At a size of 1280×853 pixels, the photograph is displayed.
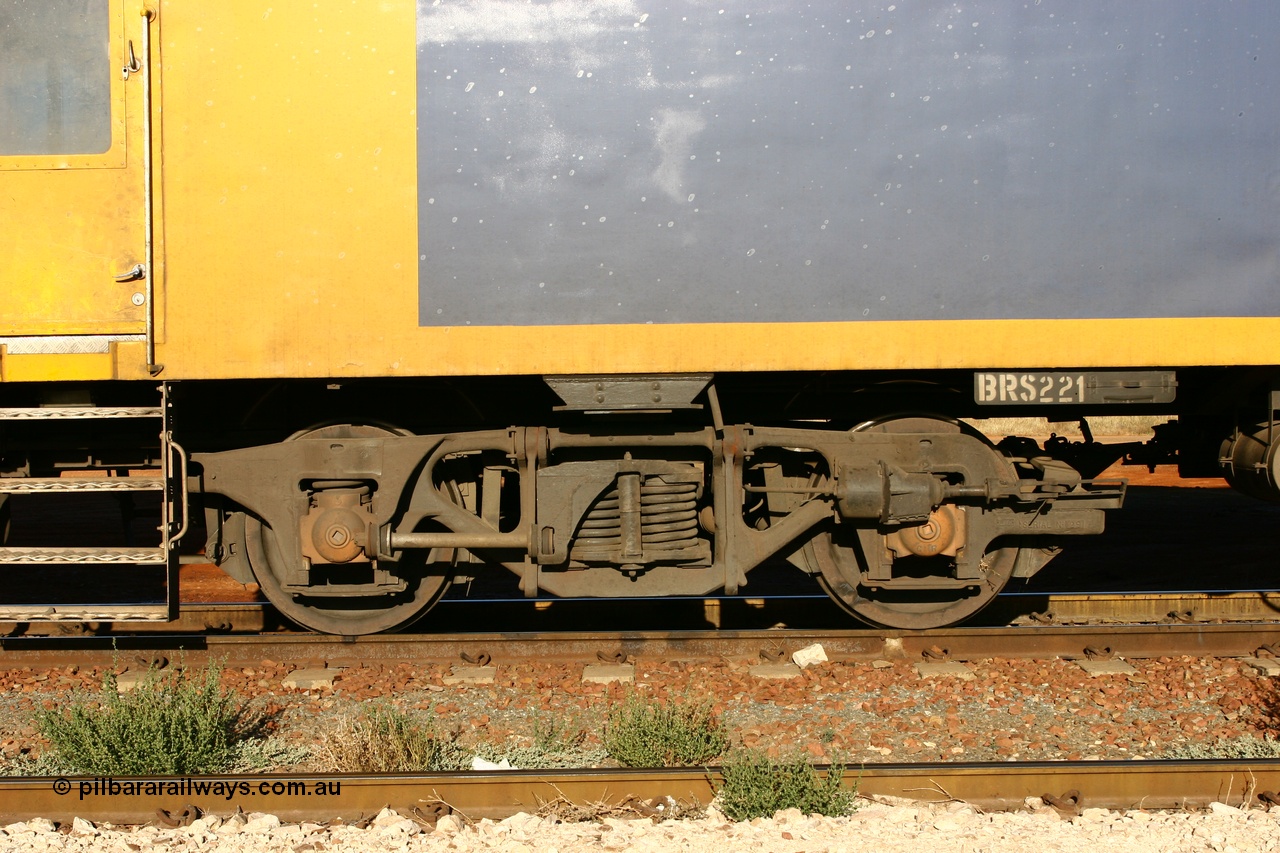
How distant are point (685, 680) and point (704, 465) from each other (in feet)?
3.62

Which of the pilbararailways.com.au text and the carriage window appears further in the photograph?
the carriage window

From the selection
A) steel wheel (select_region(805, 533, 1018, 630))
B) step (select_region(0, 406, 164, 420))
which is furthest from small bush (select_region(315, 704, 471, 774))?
steel wheel (select_region(805, 533, 1018, 630))

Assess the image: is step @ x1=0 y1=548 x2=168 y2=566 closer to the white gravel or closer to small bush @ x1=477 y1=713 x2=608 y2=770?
the white gravel

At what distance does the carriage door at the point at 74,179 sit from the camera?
468cm

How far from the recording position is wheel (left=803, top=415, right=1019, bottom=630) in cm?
530

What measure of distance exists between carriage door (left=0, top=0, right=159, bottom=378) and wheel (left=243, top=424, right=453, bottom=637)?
1.09 metres

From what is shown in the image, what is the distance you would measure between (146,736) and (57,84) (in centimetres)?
303

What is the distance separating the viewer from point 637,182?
4.62 meters

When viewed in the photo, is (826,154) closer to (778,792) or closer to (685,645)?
(685,645)

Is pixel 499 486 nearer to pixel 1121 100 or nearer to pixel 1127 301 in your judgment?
pixel 1127 301

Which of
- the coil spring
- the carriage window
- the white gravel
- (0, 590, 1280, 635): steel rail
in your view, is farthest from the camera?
(0, 590, 1280, 635): steel rail

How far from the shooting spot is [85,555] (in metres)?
4.71

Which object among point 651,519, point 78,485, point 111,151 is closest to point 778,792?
point 651,519

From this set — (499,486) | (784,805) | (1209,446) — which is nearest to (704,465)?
(499,486)
